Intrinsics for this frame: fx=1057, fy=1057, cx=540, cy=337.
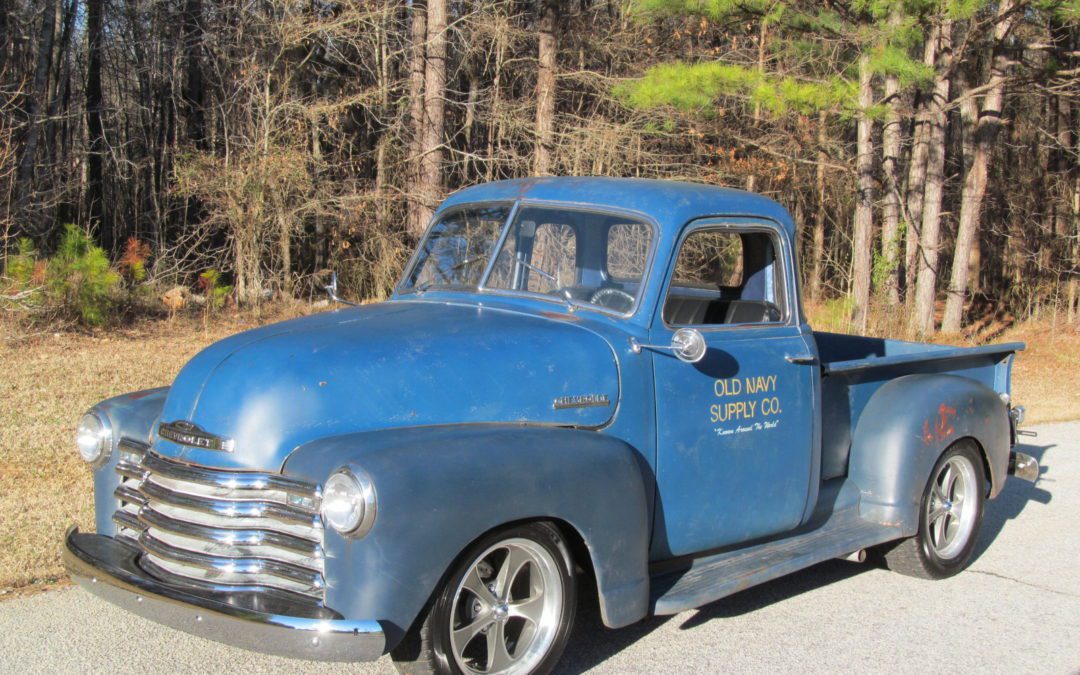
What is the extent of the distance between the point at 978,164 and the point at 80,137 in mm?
17461

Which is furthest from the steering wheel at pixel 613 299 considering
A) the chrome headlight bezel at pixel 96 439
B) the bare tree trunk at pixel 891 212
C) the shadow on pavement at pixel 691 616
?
the bare tree trunk at pixel 891 212

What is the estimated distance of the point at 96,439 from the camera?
4570mm

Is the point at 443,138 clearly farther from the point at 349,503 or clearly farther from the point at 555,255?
the point at 349,503

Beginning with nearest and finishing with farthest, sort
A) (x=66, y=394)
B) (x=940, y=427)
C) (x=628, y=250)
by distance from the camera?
(x=628, y=250)
(x=940, y=427)
(x=66, y=394)

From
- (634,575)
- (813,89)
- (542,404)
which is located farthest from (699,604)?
(813,89)

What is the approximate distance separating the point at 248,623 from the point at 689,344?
2.02 m

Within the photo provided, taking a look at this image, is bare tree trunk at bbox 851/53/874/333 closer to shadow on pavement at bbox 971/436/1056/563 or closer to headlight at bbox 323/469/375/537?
shadow on pavement at bbox 971/436/1056/563

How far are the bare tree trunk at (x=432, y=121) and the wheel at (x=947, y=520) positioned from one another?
11.4 metres

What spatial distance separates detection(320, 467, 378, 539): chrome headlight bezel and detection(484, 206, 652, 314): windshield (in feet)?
5.38

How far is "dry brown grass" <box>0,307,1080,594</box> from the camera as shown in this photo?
225 inches

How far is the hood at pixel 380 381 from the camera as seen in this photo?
3.79 m

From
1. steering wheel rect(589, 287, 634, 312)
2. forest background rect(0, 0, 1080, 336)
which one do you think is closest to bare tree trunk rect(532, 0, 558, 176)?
forest background rect(0, 0, 1080, 336)

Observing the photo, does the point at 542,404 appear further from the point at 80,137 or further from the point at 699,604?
the point at 80,137

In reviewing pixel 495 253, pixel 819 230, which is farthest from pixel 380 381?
pixel 819 230
